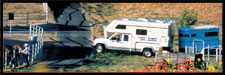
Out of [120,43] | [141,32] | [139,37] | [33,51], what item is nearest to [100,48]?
[120,43]

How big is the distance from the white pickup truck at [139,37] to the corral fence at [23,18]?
10.1 meters

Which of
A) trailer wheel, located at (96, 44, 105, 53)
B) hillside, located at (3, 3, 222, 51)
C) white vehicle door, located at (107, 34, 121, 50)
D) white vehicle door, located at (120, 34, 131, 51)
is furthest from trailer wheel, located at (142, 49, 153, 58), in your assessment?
hillside, located at (3, 3, 222, 51)

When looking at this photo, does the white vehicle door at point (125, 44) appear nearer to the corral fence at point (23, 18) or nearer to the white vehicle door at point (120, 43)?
the white vehicle door at point (120, 43)

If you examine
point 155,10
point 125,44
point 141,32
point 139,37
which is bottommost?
point 125,44

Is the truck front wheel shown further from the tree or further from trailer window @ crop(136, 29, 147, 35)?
the tree

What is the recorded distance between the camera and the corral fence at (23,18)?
34750 mm

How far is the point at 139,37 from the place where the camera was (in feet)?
88.8

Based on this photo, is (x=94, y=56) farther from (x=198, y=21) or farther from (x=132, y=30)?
(x=198, y=21)

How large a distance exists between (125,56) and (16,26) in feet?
36.2

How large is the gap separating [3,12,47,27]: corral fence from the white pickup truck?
10.1m

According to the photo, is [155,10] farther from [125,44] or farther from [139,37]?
[125,44]

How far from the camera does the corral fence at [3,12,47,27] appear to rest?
34750mm

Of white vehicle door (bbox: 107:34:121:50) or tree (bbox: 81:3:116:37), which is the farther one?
tree (bbox: 81:3:116:37)

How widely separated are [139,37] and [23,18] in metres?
13.6
